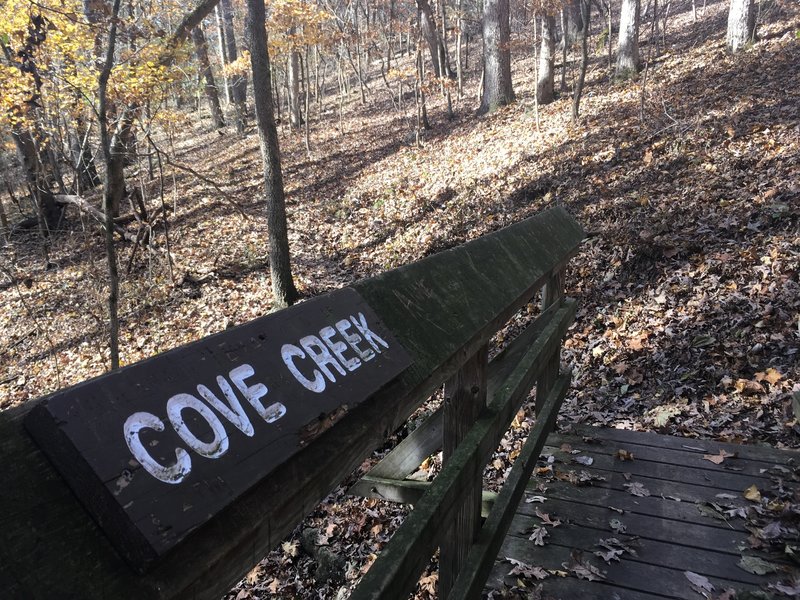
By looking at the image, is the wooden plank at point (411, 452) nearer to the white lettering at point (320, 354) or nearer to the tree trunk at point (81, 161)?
the white lettering at point (320, 354)

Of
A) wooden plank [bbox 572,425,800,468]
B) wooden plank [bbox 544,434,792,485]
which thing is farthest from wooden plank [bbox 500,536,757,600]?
wooden plank [bbox 572,425,800,468]

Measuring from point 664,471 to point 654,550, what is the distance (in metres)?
0.88

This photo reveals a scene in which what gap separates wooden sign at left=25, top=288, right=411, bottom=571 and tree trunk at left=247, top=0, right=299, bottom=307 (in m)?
8.35

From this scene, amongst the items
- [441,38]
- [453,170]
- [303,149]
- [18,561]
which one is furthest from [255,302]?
[441,38]

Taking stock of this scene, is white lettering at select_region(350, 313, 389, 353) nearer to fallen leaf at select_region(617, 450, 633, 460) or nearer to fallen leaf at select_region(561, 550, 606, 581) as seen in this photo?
fallen leaf at select_region(561, 550, 606, 581)

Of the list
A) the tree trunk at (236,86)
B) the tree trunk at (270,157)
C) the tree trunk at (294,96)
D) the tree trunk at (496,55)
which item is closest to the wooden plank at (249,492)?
the tree trunk at (270,157)

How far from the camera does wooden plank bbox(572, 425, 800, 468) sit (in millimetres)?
3604

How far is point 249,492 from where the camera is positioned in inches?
41.2

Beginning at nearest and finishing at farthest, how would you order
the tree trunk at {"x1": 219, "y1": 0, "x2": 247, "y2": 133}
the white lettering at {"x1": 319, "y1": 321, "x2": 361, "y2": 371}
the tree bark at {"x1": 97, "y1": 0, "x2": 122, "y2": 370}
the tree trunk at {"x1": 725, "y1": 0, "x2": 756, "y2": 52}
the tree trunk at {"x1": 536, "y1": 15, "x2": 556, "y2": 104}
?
the white lettering at {"x1": 319, "y1": 321, "x2": 361, "y2": 371}
the tree bark at {"x1": 97, "y1": 0, "x2": 122, "y2": 370}
the tree trunk at {"x1": 725, "y1": 0, "x2": 756, "y2": 52}
the tree trunk at {"x1": 536, "y1": 15, "x2": 556, "y2": 104}
the tree trunk at {"x1": 219, "y1": 0, "x2": 247, "y2": 133}

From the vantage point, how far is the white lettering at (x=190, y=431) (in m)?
0.97

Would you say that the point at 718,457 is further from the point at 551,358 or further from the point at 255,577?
the point at 255,577

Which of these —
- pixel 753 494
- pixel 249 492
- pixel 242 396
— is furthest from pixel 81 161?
pixel 753 494

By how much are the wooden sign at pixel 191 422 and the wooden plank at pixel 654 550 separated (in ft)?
7.10

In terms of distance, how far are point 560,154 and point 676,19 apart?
50.2 feet
